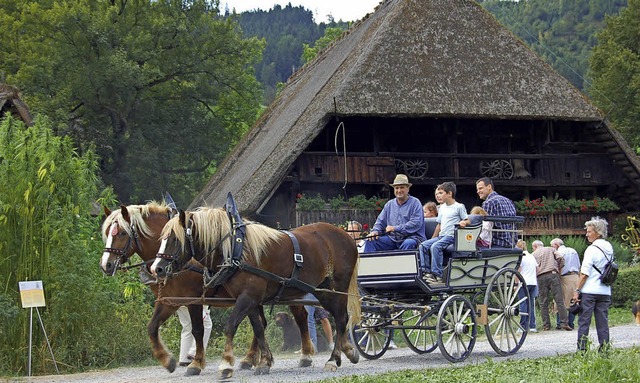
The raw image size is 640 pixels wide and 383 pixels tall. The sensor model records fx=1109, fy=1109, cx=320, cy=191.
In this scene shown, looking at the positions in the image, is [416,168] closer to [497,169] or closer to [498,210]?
[497,169]

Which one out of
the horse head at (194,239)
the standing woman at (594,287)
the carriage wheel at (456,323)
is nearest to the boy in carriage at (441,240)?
the carriage wheel at (456,323)

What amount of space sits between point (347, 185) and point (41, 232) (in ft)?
44.9

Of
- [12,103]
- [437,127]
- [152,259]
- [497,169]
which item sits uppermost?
[12,103]

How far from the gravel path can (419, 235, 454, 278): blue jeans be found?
118 centimetres

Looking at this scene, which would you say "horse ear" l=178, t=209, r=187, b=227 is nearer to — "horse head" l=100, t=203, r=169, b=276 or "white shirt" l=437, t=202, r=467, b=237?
"horse head" l=100, t=203, r=169, b=276

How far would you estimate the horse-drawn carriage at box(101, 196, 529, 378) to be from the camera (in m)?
13.0

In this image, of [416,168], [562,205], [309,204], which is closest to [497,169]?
[562,205]

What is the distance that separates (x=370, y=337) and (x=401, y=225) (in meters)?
1.73

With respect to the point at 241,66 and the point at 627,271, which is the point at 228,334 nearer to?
the point at 627,271

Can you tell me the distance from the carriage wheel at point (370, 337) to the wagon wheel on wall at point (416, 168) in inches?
516

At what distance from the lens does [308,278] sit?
45.1 ft

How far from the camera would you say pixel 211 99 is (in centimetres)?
4175

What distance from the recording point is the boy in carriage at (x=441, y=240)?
14242 mm

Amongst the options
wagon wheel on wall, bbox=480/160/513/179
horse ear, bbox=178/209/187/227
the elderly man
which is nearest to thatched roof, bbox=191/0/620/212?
wagon wheel on wall, bbox=480/160/513/179
